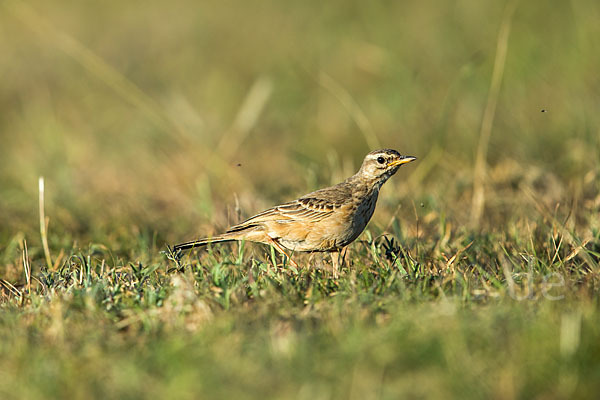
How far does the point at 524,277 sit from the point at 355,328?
1.49 meters

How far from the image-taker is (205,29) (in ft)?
52.0

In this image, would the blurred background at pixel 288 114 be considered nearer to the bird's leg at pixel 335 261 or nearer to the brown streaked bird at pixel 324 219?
the brown streaked bird at pixel 324 219

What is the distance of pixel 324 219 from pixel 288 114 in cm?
589

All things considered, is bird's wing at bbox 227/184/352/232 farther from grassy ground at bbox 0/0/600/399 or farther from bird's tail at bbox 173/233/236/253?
grassy ground at bbox 0/0/600/399

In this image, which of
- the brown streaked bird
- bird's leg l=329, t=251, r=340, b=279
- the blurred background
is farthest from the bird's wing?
the blurred background

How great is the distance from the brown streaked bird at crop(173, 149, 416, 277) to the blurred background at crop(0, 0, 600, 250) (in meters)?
0.80

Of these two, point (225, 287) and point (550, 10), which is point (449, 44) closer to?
point (550, 10)

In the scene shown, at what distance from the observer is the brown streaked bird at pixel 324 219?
5.88 metres

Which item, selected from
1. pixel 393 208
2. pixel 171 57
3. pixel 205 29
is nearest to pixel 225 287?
pixel 393 208

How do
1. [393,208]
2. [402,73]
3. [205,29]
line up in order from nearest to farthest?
1. [393,208]
2. [402,73]
3. [205,29]

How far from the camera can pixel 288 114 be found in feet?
38.2

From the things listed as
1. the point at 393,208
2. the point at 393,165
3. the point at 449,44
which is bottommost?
the point at 393,208

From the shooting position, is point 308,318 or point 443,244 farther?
point 443,244

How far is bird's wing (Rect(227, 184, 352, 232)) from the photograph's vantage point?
600 centimetres
